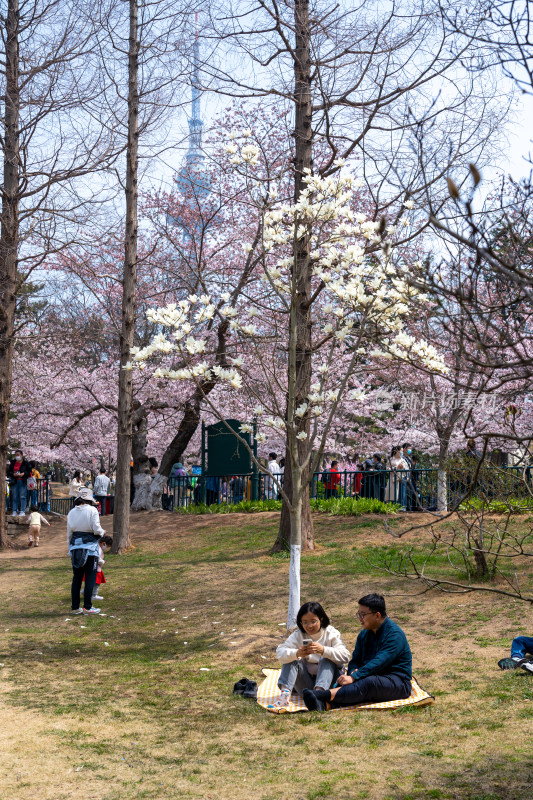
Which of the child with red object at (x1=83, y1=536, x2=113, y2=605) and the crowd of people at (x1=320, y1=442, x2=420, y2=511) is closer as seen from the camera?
the child with red object at (x1=83, y1=536, x2=113, y2=605)

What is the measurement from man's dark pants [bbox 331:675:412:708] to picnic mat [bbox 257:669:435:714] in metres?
0.04

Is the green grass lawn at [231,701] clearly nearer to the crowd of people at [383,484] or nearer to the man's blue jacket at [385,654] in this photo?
the man's blue jacket at [385,654]

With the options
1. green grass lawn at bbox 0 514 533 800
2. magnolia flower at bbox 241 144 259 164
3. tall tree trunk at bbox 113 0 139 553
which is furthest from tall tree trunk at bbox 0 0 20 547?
magnolia flower at bbox 241 144 259 164

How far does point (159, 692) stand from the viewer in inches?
265

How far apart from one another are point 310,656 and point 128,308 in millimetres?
10423

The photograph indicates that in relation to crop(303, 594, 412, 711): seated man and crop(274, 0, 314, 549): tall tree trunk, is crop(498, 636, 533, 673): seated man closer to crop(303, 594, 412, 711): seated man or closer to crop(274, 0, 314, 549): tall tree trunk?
crop(303, 594, 412, 711): seated man

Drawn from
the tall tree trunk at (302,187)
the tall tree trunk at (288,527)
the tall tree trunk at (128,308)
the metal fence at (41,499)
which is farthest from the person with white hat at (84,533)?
the metal fence at (41,499)

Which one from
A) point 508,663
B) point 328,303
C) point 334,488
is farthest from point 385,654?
point 334,488

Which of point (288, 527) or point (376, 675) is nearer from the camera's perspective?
point (376, 675)

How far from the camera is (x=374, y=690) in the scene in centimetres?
587

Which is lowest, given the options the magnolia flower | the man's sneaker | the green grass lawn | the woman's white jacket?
the green grass lawn

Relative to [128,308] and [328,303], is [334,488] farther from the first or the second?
[328,303]

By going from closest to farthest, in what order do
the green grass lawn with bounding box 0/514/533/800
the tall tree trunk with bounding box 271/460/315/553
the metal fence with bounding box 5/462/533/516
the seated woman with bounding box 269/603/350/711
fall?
the green grass lawn with bounding box 0/514/533/800 < the seated woman with bounding box 269/603/350/711 < the tall tree trunk with bounding box 271/460/315/553 < the metal fence with bounding box 5/462/533/516

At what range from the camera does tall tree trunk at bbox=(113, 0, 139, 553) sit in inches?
605
